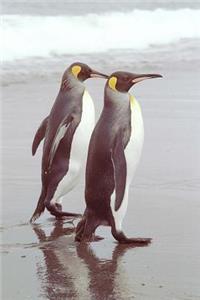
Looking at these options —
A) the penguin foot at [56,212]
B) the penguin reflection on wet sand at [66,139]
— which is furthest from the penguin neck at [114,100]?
the penguin foot at [56,212]

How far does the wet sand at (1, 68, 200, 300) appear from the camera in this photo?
3820 mm

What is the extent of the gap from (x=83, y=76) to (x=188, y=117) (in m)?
3.16

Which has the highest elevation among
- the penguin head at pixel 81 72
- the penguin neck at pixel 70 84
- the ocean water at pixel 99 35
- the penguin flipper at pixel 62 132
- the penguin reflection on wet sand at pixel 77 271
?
the ocean water at pixel 99 35

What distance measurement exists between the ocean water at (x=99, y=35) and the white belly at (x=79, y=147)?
7237 millimetres

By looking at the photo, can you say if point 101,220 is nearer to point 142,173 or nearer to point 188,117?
point 142,173

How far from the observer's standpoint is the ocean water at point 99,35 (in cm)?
1460

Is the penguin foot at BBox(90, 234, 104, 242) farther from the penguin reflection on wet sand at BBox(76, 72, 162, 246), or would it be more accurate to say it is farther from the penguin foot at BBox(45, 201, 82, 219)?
the penguin foot at BBox(45, 201, 82, 219)

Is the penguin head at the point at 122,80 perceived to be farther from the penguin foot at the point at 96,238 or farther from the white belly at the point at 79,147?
the penguin foot at the point at 96,238

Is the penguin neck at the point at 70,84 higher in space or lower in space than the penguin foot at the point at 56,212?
higher

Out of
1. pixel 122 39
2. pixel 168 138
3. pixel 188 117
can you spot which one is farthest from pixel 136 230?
pixel 122 39

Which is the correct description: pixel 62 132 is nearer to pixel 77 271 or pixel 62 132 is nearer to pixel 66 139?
pixel 66 139

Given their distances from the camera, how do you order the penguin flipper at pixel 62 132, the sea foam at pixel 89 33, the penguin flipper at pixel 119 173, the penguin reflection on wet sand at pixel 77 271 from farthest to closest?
the sea foam at pixel 89 33
the penguin flipper at pixel 62 132
the penguin flipper at pixel 119 173
the penguin reflection on wet sand at pixel 77 271

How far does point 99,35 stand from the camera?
1714cm

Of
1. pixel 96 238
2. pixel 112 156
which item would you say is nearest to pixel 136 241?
pixel 96 238
